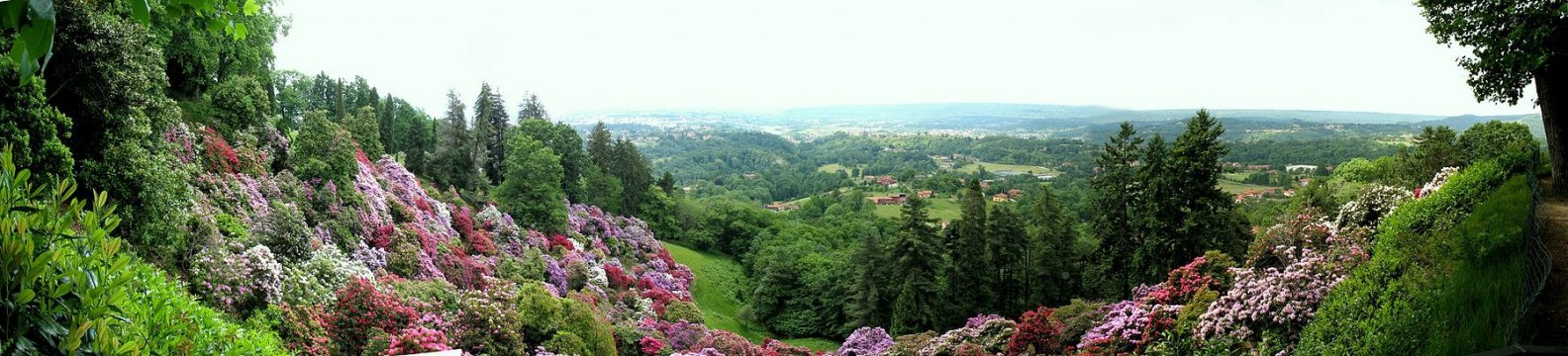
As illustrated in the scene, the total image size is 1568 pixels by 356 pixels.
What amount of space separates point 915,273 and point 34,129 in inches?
1050

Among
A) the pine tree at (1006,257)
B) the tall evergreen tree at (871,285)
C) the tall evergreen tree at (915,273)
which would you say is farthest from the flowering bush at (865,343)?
the pine tree at (1006,257)

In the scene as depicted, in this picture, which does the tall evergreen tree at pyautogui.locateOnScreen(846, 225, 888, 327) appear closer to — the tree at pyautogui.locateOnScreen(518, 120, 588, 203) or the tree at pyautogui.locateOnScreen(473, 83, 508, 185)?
the tree at pyautogui.locateOnScreen(518, 120, 588, 203)

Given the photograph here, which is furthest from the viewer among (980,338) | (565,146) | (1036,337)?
(565,146)

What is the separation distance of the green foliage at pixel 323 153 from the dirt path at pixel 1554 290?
72.6ft

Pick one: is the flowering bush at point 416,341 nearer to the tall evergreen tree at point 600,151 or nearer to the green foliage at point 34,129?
the green foliage at point 34,129

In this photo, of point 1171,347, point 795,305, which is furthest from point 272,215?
point 795,305

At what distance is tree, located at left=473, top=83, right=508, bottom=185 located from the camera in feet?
141

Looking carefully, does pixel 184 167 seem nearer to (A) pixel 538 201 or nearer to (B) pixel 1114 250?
(A) pixel 538 201

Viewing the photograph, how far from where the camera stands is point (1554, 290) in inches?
289

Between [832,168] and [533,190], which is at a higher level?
[533,190]

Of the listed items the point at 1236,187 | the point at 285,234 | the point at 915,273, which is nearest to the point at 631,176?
the point at 915,273

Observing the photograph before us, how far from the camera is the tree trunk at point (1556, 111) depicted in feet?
36.2

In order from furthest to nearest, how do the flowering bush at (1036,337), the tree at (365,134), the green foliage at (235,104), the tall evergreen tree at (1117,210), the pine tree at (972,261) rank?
the pine tree at (972,261), the tree at (365,134), the tall evergreen tree at (1117,210), the green foliage at (235,104), the flowering bush at (1036,337)

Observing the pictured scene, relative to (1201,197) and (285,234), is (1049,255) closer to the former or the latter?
(1201,197)
